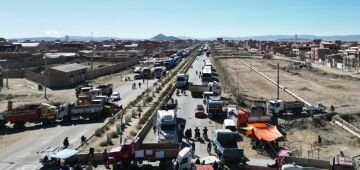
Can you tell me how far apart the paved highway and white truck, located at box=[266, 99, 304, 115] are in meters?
16.7

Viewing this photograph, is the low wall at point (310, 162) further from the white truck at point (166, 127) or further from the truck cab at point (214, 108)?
the truck cab at point (214, 108)

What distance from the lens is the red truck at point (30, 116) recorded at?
36.3 metres

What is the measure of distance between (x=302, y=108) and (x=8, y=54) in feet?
276

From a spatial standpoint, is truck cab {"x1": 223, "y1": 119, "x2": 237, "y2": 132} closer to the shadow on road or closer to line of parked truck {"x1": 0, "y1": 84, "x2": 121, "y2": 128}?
the shadow on road

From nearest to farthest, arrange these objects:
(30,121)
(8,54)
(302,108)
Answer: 1. (30,121)
2. (302,108)
3. (8,54)

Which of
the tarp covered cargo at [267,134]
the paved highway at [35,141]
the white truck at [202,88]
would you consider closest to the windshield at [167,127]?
the tarp covered cargo at [267,134]

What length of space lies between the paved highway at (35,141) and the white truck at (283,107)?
16.7m

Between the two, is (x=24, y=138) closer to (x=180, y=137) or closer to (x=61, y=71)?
(x=180, y=137)

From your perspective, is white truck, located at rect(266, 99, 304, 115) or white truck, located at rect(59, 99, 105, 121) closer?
white truck, located at rect(59, 99, 105, 121)

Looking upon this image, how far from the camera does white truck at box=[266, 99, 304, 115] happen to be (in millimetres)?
40631

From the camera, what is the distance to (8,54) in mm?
103688

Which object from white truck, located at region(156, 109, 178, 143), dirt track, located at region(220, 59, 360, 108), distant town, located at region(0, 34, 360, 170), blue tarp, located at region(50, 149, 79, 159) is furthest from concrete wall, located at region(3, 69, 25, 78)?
blue tarp, located at region(50, 149, 79, 159)

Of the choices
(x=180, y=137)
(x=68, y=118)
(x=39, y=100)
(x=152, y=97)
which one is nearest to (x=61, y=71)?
(x=39, y=100)

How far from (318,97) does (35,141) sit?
40.8 metres
